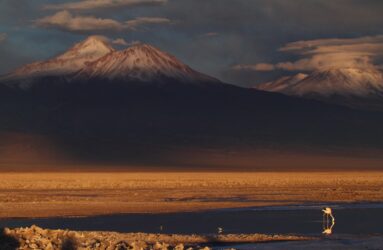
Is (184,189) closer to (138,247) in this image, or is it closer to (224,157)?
(138,247)

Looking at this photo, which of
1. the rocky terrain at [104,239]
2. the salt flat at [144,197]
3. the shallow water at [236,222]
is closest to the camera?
the rocky terrain at [104,239]

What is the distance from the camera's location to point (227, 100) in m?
158

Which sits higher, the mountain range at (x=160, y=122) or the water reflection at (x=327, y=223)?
the mountain range at (x=160, y=122)

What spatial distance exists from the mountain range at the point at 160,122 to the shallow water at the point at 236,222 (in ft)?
223

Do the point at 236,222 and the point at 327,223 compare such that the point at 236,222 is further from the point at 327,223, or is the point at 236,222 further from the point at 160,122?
the point at 160,122

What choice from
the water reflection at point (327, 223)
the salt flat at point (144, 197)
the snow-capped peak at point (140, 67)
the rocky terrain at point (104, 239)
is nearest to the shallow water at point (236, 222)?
the water reflection at point (327, 223)

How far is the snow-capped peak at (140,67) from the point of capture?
580 feet

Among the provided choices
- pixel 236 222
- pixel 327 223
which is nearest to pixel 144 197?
pixel 236 222

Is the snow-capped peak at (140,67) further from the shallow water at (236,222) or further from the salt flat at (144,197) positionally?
the shallow water at (236,222)

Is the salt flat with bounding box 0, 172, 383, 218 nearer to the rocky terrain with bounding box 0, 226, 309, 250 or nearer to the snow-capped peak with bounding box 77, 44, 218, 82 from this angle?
the rocky terrain with bounding box 0, 226, 309, 250

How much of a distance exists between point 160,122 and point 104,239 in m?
118

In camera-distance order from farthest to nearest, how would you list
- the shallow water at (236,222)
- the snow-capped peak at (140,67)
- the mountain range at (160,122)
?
the snow-capped peak at (140,67)
the mountain range at (160,122)
the shallow water at (236,222)

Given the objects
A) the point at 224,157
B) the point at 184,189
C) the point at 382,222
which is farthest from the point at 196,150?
the point at 382,222

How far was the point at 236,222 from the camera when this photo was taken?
95.7ft
